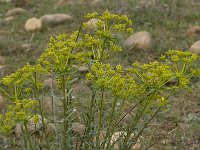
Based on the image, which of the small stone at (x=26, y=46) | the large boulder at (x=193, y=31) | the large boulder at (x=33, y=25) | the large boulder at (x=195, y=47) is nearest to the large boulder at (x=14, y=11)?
the large boulder at (x=33, y=25)

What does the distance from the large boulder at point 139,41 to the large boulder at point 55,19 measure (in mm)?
1613

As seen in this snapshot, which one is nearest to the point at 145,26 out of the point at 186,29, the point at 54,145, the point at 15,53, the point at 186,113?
the point at 186,29

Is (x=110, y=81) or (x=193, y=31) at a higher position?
(x=110, y=81)

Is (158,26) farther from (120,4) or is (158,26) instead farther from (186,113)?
(186,113)

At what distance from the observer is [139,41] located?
20.4 feet

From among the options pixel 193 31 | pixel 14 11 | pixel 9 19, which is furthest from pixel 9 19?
pixel 193 31

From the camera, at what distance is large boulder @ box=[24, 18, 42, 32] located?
716 centimetres

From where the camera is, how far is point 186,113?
4516mm

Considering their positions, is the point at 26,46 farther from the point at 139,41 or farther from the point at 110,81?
the point at 110,81

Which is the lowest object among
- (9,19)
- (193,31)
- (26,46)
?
(26,46)

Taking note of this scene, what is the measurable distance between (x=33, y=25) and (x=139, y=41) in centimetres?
212

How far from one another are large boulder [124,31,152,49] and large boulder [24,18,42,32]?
1.79 meters

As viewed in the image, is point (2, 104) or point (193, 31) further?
point (193, 31)

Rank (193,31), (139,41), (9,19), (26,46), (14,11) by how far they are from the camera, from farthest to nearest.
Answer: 1. (14,11)
2. (9,19)
3. (193,31)
4. (26,46)
5. (139,41)
